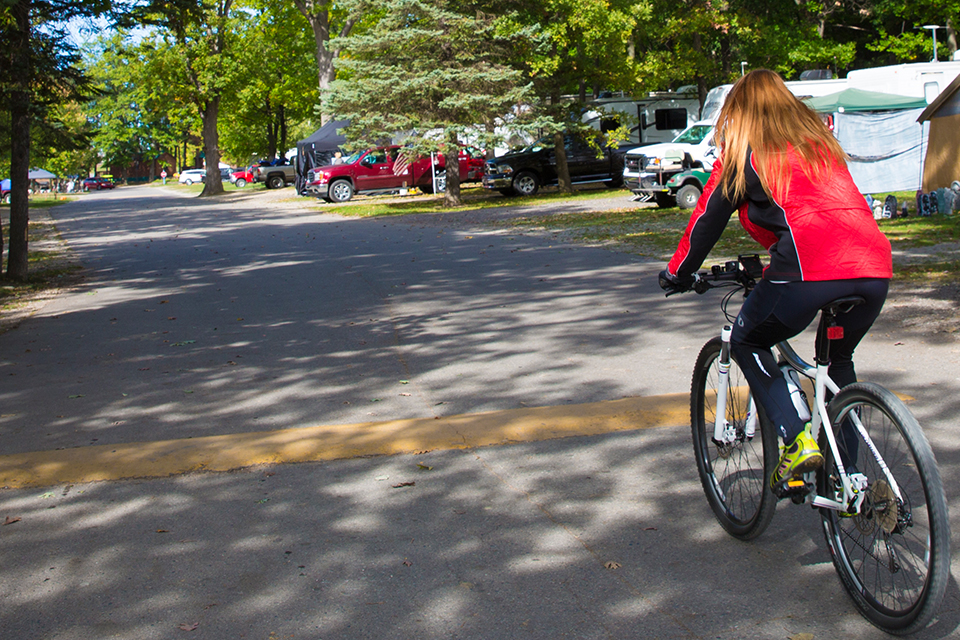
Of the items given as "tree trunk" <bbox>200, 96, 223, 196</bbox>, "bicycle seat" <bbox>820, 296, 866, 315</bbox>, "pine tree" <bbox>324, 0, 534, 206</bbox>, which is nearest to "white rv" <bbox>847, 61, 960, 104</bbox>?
"pine tree" <bbox>324, 0, 534, 206</bbox>

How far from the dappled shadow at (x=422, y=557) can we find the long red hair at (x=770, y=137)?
1.43 metres

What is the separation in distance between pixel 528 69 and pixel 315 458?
84.2ft

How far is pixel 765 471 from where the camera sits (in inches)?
138

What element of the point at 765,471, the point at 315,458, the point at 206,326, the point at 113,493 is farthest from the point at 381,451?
the point at 206,326

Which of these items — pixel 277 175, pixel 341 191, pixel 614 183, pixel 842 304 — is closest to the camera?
pixel 842 304

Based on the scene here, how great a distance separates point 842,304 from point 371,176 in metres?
34.5

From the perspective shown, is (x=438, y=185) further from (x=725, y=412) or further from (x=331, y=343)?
(x=725, y=412)


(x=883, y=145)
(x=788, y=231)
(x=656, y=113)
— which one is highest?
(x=656, y=113)

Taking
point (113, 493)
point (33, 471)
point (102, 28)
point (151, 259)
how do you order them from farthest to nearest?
point (151, 259) < point (102, 28) < point (33, 471) < point (113, 493)

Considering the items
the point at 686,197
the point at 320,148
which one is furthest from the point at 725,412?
the point at 320,148

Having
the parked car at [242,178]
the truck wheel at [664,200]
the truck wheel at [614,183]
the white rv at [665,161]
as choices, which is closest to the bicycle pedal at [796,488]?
the white rv at [665,161]

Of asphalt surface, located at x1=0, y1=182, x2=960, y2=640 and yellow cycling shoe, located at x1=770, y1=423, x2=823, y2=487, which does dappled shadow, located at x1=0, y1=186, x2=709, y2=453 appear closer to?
asphalt surface, located at x1=0, y1=182, x2=960, y2=640

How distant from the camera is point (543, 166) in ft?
105

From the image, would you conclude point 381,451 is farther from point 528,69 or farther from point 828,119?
point 528,69
